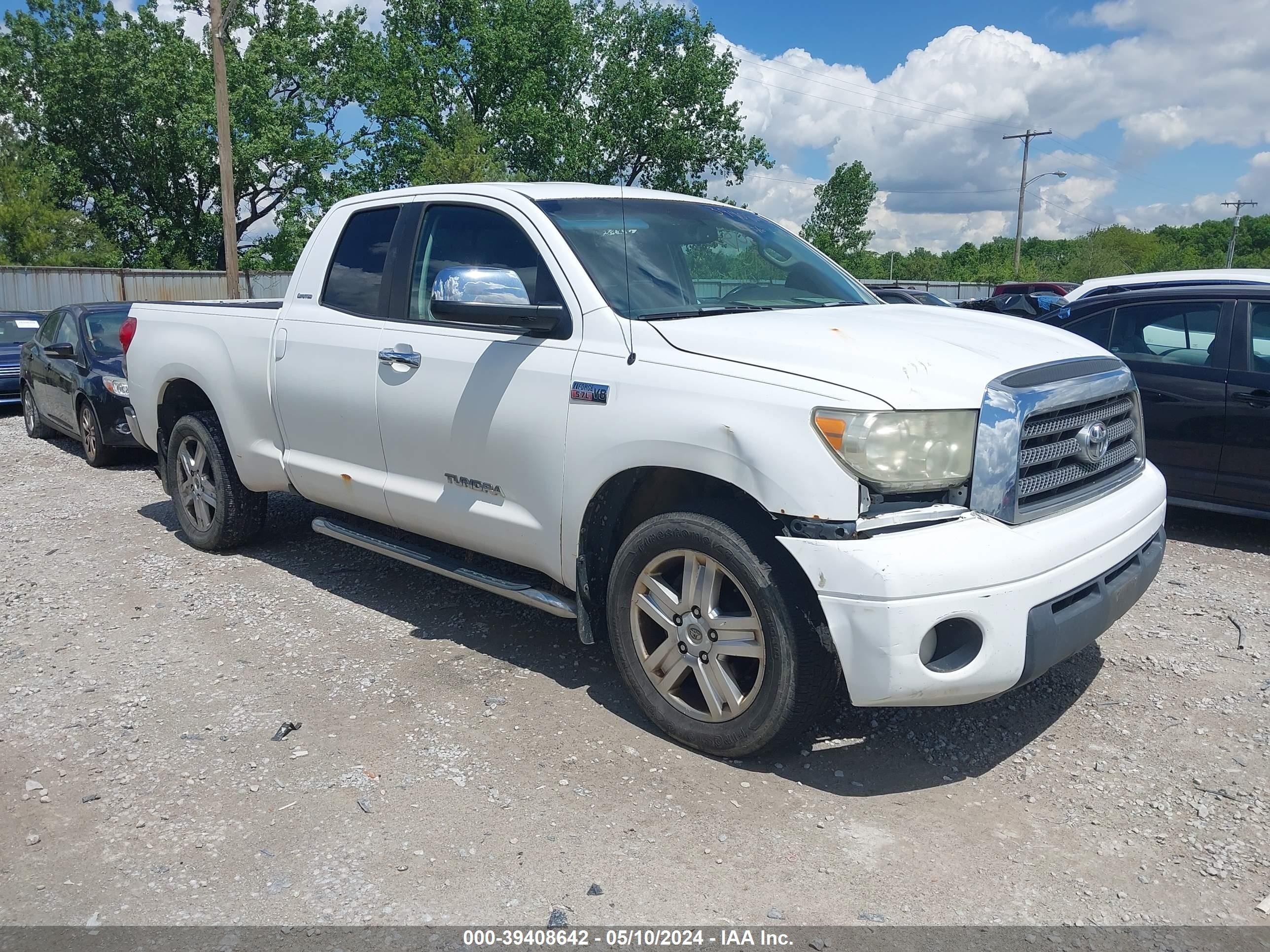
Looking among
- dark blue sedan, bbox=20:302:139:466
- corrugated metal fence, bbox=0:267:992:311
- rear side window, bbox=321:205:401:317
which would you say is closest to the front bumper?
rear side window, bbox=321:205:401:317

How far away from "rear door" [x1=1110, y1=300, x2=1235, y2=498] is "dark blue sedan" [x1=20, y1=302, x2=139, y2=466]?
8020mm

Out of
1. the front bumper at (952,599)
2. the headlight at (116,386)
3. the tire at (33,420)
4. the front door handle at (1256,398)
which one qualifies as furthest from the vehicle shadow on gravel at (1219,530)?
the tire at (33,420)

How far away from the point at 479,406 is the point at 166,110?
4118 cm

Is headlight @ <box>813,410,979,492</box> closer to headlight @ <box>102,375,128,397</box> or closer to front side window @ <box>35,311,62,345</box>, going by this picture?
headlight @ <box>102,375,128,397</box>

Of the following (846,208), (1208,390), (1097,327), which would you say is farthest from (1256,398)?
(846,208)

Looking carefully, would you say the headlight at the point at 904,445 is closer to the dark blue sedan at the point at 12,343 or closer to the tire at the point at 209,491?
the tire at the point at 209,491

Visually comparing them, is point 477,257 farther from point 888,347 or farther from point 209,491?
point 209,491

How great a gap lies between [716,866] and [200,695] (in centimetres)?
241

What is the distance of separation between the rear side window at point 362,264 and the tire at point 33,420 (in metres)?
8.16

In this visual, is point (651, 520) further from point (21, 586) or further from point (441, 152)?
point (441, 152)

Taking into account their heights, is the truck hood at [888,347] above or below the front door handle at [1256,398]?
above

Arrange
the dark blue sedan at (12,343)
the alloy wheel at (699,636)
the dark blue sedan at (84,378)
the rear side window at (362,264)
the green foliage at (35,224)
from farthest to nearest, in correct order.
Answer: the green foliage at (35,224)
the dark blue sedan at (12,343)
the dark blue sedan at (84,378)
the rear side window at (362,264)
the alloy wheel at (699,636)

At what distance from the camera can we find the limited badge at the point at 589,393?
361cm

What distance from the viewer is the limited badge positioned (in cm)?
361
